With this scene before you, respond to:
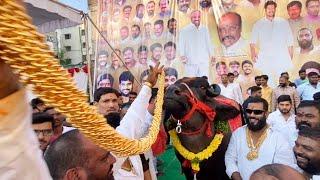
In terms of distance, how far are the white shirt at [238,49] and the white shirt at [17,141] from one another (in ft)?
33.2

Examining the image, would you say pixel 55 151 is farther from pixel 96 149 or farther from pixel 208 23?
pixel 208 23

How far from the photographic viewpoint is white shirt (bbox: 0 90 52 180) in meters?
0.71

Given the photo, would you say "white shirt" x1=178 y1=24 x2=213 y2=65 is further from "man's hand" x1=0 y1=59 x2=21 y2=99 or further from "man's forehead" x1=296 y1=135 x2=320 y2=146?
"man's hand" x1=0 y1=59 x2=21 y2=99

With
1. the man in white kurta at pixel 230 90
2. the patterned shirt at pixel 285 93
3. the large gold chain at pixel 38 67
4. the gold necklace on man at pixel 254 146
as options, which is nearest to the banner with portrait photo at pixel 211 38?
the man in white kurta at pixel 230 90

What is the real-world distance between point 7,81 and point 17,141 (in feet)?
0.32

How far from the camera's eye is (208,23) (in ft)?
36.5

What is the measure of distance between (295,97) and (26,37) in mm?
7456

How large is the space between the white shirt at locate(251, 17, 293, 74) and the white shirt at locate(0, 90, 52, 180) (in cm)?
976

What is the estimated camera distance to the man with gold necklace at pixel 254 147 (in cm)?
366

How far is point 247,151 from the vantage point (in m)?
3.84

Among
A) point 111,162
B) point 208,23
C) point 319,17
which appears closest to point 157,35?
point 208,23

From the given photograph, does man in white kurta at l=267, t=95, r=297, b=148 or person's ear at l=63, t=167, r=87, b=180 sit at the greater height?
person's ear at l=63, t=167, r=87, b=180

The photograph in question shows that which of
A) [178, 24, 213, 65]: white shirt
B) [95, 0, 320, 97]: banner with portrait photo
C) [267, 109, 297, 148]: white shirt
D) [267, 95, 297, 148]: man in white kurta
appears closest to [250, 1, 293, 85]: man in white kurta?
[95, 0, 320, 97]: banner with portrait photo

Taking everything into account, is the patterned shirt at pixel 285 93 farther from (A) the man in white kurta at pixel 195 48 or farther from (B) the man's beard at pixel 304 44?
(A) the man in white kurta at pixel 195 48
